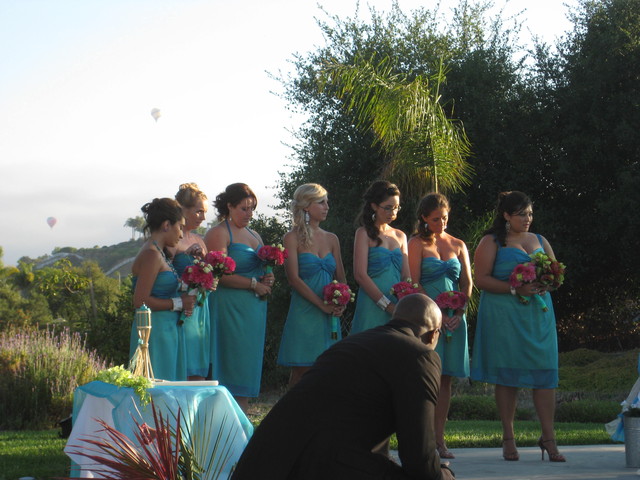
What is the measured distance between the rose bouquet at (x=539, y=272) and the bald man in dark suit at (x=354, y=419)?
3.80 meters

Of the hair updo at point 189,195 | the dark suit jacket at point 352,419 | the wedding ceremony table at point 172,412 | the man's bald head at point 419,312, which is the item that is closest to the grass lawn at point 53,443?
the wedding ceremony table at point 172,412

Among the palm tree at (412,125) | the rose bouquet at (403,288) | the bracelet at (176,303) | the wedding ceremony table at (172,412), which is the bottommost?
the wedding ceremony table at (172,412)

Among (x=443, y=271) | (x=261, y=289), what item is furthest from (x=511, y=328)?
(x=261, y=289)

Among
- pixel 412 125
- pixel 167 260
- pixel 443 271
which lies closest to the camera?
pixel 167 260

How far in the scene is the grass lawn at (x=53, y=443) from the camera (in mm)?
7145

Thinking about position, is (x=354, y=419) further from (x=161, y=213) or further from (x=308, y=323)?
(x=308, y=323)

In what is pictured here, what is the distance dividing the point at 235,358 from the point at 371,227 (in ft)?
5.67

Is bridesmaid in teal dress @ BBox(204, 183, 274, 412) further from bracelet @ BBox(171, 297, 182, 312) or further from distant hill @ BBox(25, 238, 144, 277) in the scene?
distant hill @ BBox(25, 238, 144, 277)

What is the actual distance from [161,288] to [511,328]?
3.06m

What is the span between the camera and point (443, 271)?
7.84 meters

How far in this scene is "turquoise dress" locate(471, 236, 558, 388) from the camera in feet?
24.2

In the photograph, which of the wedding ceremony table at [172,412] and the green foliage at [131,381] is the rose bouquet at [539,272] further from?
the green foliage at [131,381]

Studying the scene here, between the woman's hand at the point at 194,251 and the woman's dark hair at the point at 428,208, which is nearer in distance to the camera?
the woman's hand at the point at 194,251

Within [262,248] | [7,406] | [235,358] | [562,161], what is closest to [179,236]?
[262,248]
